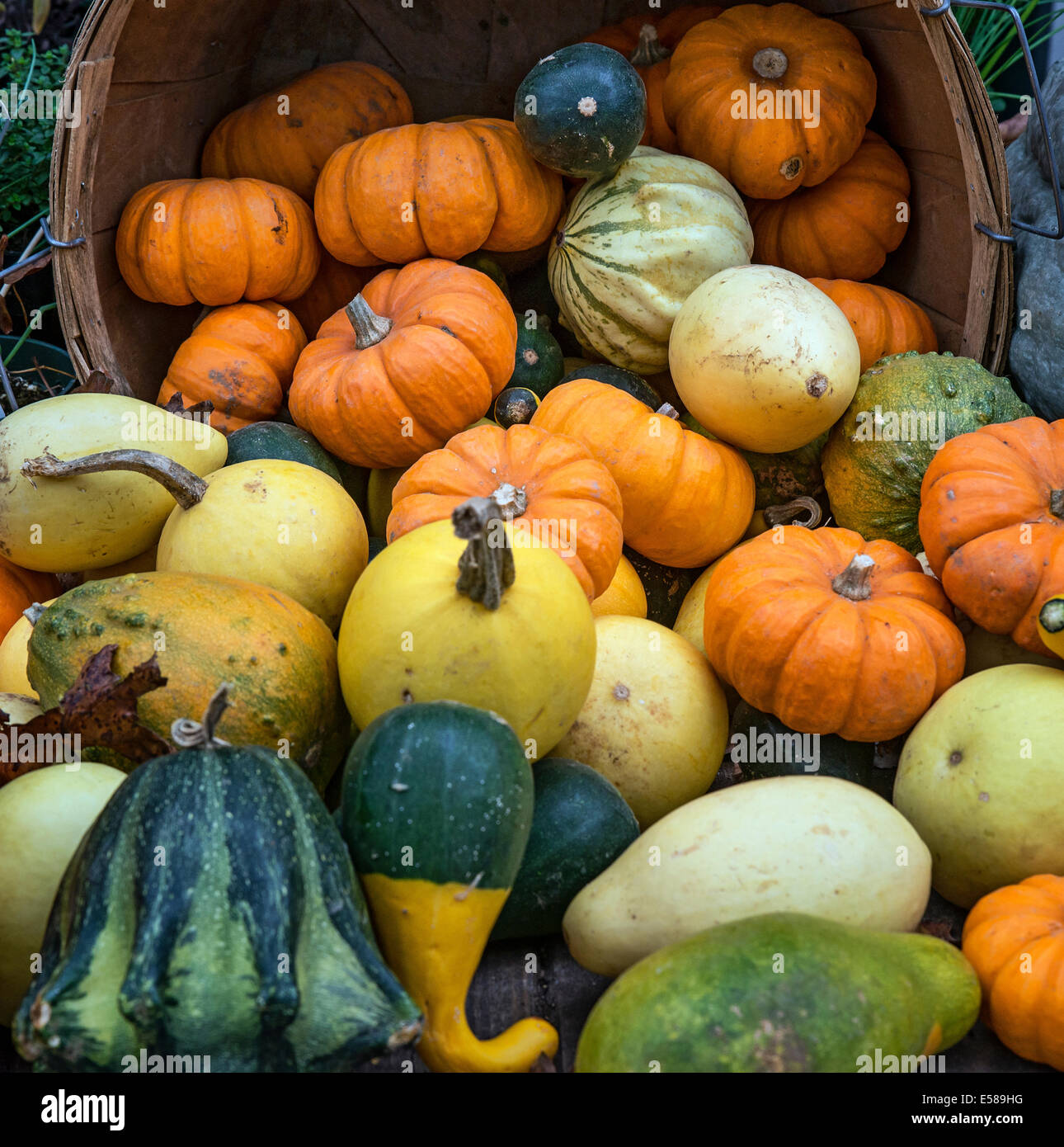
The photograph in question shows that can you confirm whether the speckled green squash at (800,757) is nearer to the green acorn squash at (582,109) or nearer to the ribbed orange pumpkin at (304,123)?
the green acorn squash at (582,109)

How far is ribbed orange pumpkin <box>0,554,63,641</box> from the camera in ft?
6.97

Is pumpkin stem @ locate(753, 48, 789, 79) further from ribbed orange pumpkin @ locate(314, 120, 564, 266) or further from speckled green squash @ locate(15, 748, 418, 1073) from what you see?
speckled green squash @ locate(15, 748, 418, 1073)

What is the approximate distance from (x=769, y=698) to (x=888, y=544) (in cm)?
43

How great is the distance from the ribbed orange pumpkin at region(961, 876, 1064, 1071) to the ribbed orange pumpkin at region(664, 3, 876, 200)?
173 centimetres

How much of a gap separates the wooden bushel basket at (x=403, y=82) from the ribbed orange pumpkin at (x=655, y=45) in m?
0.09

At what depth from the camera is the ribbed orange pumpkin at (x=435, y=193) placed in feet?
7.73

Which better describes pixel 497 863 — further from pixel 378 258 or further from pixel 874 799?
pixel 378 258

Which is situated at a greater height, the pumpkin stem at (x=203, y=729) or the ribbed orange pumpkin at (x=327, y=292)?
the ribbed orange pumpkin at (x=327, y=292)

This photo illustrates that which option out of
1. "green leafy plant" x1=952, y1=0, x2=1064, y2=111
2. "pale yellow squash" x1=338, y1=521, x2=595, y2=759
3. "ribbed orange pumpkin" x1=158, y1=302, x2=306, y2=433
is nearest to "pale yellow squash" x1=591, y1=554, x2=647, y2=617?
"pale yellow squash" x1=338, y1=521, x2=595, y2=759

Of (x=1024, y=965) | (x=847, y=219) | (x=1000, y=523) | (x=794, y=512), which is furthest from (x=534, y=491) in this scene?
(x=847, y=219)

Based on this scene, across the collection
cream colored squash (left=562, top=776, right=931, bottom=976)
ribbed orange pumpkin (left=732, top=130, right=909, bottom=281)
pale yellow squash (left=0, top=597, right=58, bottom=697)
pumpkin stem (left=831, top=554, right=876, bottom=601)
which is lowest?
cream colored squash (left=562, top=776, right=931, bottom=976)

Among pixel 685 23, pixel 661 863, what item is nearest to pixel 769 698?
pixel 661 863

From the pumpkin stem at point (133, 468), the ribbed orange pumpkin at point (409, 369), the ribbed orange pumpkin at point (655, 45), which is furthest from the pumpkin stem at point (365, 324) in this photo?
the ribbed orange pumpkin at point (655, 45)

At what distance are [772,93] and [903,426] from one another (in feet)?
2.93
